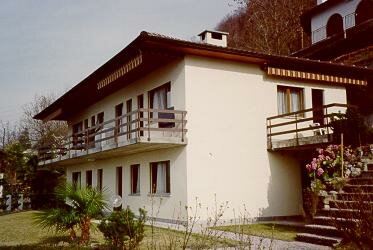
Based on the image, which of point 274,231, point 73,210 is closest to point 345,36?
point 274,231

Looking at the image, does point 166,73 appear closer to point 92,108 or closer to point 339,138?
point 339,138

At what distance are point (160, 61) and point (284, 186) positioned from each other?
7.46 metres

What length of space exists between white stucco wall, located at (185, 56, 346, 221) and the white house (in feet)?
0.13

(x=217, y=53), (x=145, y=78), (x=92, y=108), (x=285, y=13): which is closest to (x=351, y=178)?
(x=217, y=53)

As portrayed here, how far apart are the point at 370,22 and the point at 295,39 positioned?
12.4m

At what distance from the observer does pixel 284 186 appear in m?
17.8

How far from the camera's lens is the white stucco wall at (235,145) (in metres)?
16.3

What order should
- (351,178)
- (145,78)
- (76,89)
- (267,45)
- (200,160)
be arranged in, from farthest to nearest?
(267,45)
(76,89)
(145,78)
(200,160)
(351,178)

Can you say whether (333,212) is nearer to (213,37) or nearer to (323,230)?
(323,230)

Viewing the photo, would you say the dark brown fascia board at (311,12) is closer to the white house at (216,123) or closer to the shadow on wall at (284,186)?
the white house at (216,123)

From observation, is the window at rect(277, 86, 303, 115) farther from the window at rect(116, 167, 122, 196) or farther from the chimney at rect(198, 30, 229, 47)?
the window at rect(116, 167, 122, 196)

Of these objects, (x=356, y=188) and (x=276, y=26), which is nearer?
(x=356, y=188)

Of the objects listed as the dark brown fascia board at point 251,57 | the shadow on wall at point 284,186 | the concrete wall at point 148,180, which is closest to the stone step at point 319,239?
the concrete wall at point 148,180

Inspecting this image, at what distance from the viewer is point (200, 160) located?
16.1 m
